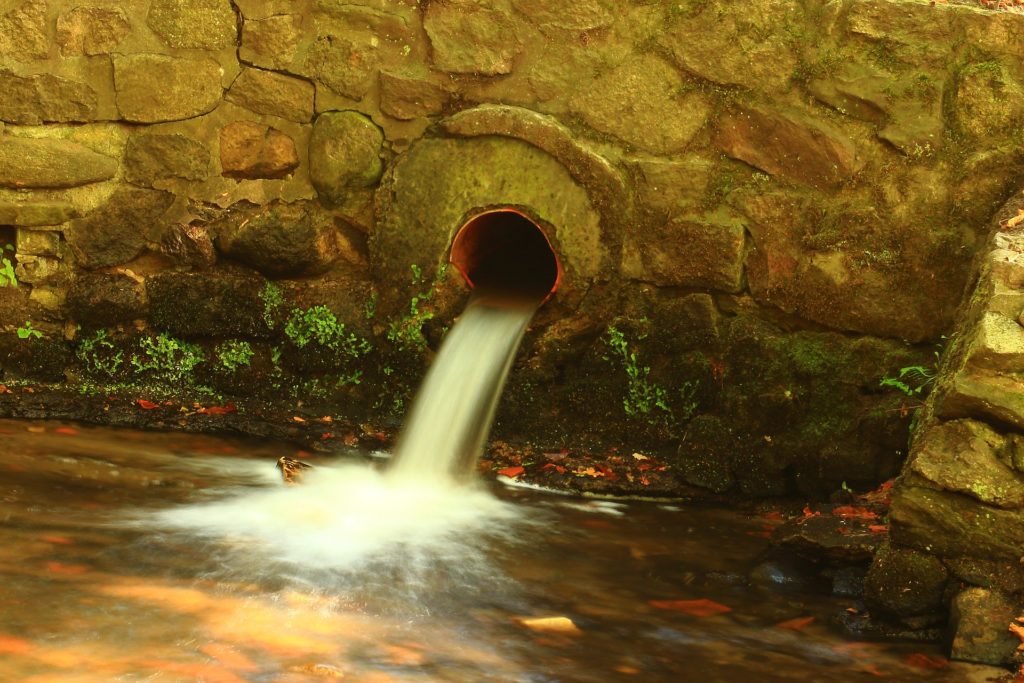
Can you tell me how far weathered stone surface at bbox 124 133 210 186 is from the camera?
4633 mm

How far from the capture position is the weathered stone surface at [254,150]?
15.2 ft

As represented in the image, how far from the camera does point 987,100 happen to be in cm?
402

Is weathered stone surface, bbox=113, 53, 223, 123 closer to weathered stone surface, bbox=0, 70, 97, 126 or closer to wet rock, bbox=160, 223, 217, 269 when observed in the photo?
weathered stone surface, bbox=0, 70, 97, 126

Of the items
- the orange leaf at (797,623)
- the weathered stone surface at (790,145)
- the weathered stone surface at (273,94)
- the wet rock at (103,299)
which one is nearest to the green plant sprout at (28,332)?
the wet rock at (103,299)

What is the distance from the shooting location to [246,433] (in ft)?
14.9

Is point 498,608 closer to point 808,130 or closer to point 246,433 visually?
point 246,433

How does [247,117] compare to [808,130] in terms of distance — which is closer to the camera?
[808,130]

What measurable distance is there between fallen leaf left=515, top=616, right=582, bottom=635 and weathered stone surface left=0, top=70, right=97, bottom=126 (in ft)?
9.59

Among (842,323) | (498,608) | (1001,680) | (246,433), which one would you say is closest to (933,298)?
(842,323)

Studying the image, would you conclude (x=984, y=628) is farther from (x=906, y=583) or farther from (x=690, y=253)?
(x=690, y=253)

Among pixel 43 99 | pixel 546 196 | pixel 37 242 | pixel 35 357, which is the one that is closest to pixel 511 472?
pixel 546 196

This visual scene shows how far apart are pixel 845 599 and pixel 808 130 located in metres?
1.75

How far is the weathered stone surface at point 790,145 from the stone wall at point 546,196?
0.01 m

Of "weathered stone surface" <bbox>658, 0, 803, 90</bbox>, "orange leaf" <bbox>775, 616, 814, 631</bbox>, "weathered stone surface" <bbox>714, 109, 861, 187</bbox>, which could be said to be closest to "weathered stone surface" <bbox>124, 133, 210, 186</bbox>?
"weathered stone surface" <bbox>658, 0, 803, 90</bbox>
